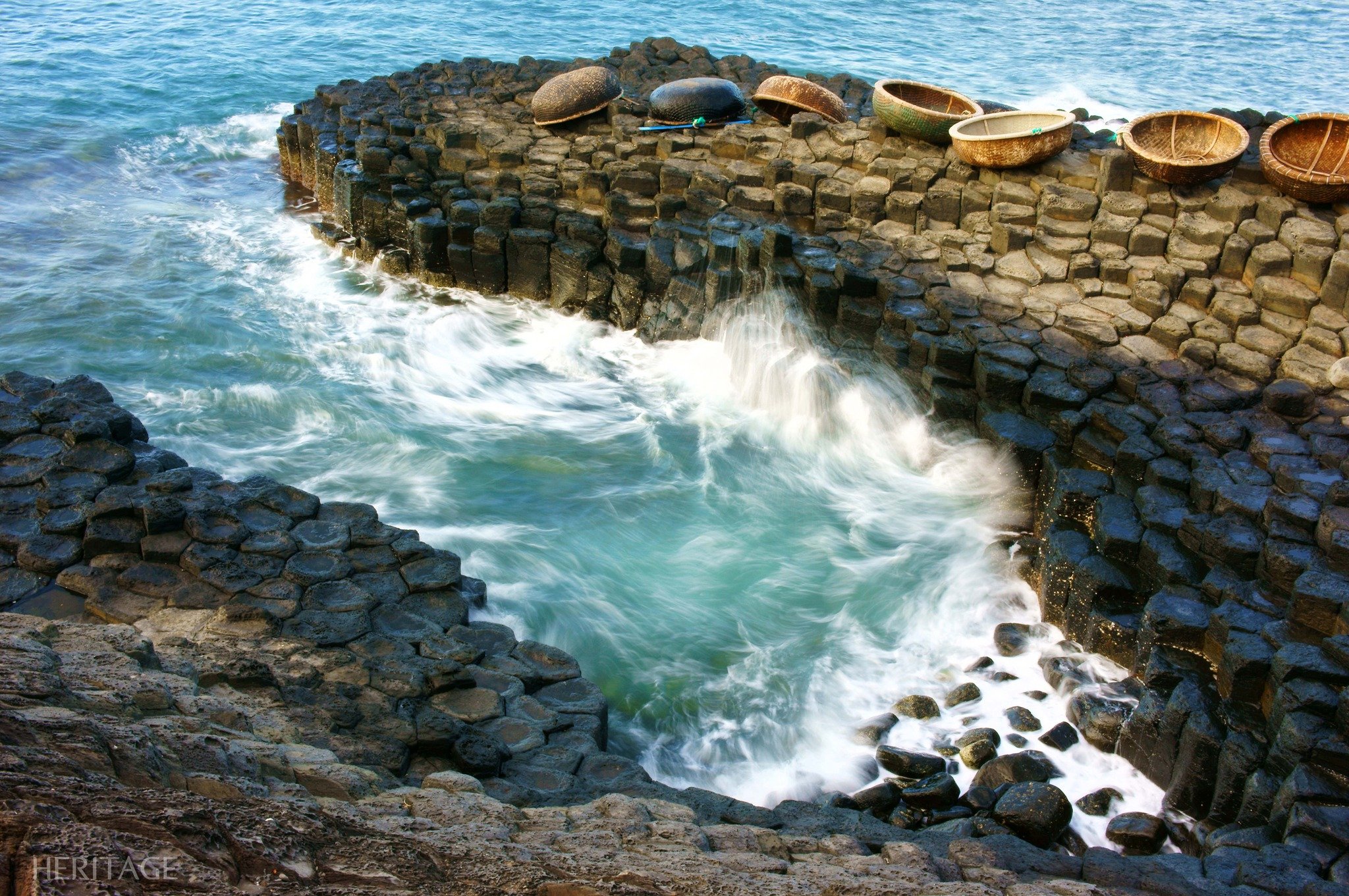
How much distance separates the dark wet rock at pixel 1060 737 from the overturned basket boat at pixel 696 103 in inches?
279

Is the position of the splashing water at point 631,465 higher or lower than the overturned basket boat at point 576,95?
lower

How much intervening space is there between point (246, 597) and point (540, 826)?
8.43 feet

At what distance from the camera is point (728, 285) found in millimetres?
9367

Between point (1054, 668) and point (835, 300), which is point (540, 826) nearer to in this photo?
point (1054, 668)

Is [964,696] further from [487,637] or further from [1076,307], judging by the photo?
[1076,307]

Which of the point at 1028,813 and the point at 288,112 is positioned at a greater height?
the point at 288,112

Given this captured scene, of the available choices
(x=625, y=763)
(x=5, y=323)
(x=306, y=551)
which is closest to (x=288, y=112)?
(x=5, y=323)

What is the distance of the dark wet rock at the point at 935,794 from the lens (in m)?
5.24

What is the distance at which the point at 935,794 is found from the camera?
206 inches

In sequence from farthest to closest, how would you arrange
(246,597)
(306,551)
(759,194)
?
(759,194), (306,551), (246,597)

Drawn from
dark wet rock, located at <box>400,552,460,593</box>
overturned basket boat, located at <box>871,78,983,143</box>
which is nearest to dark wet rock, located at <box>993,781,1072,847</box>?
dark wet rock, located at <box>400,552,460,593</box>

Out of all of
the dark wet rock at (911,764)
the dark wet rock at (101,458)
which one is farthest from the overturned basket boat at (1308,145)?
the dark wet rock at (101,458)

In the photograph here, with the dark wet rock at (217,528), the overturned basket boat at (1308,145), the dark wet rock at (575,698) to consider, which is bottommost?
the dark wet rock at (575,698)

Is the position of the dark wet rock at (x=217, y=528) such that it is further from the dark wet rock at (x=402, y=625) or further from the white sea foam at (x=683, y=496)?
the white sea foam at (x=683, y=496)
